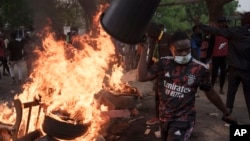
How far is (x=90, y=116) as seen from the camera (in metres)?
5.77

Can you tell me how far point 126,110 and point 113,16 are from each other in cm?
456

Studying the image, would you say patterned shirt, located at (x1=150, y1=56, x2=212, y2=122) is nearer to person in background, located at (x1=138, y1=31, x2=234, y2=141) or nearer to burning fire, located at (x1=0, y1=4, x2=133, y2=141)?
person in background, located at (x1=138, y1=31, x2=234, y2=141)

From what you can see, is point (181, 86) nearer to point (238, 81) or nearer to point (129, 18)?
point (129, 18)

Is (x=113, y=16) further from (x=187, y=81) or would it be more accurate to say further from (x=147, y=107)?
(x=147, y=107)

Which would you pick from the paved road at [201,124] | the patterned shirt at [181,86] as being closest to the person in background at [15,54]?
the paved road at [201,124]

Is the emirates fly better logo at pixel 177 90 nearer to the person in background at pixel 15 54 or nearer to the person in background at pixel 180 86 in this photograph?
the person in background at pixel 180 86

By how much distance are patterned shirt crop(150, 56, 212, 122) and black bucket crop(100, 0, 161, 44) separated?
771 millimetres

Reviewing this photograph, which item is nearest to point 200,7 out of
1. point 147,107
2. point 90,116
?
point 147,107

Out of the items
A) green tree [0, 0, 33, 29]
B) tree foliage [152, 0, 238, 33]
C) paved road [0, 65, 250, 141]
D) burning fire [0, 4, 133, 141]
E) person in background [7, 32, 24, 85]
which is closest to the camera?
burning fire [0, 4, 133, 141]

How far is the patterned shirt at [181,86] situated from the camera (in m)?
4.24

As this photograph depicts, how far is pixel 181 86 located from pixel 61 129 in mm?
1927

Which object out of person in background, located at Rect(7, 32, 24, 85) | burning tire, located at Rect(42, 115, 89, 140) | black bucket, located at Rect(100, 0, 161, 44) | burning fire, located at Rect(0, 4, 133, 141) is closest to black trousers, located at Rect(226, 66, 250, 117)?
burning fire, located at Rect(0, 4, 133, 141)

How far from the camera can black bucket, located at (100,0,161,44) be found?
3.61 metres

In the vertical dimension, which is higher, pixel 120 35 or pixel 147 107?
pixel 120 35
